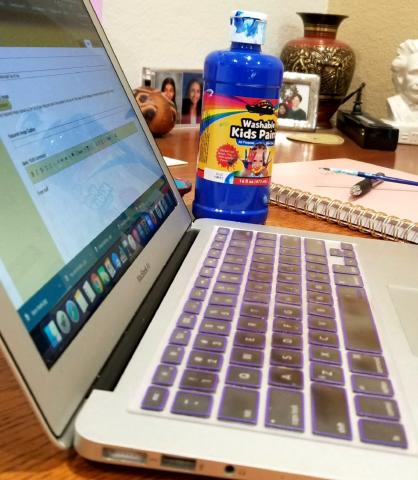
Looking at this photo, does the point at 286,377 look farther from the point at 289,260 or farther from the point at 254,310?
the point at 289,260

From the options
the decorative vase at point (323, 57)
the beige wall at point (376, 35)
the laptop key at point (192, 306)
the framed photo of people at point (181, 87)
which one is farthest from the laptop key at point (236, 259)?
the beige wall at point (376, 35)

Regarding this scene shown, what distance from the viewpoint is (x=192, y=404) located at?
0.99 ft

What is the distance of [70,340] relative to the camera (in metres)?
0.32

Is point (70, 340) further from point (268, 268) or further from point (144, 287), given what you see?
point (268, 268)

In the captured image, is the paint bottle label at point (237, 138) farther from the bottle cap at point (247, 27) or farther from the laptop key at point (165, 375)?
the laptop key at point (165, 375)

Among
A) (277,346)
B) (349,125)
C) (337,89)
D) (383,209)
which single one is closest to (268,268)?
(277,346)

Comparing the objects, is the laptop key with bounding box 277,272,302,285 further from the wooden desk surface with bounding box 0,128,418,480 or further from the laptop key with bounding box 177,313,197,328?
the wooden desk surface with bounding box 0,128,418,480

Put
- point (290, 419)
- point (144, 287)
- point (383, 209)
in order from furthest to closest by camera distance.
Result: 1. point (383, 209)
2. point (144, 287)
3. point (290, 419)

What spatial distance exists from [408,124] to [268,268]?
92 cm

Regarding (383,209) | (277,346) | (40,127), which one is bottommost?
(383,209)

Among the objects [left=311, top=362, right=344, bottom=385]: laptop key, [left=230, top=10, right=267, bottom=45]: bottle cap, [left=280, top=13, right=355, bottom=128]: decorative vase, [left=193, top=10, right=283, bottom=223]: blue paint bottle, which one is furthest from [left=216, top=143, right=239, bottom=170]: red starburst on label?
[left=280, top=13, right=355, bottom=128]: decorative vase

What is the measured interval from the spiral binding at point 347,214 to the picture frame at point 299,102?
594 millimetres

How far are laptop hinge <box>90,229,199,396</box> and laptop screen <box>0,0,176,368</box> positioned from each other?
0.09 feet

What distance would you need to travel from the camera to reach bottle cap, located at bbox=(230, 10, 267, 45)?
60 centimetres
